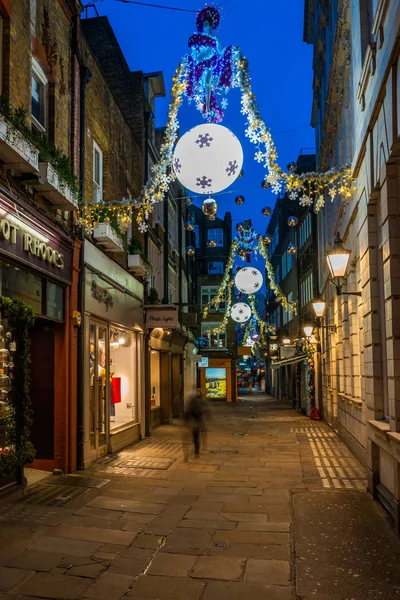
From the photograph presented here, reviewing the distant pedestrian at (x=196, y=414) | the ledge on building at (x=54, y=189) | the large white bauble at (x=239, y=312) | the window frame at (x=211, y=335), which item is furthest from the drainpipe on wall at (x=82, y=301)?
the window frame at (x=211, y=335)

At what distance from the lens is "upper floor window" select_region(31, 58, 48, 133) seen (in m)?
10.7

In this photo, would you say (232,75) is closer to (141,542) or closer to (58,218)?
(58,218)

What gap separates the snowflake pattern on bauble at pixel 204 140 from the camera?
28.8ft

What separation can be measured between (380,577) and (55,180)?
7.83 meters

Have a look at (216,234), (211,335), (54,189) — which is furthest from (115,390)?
(216,234)

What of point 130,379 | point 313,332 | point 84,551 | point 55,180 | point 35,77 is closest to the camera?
point 84,551

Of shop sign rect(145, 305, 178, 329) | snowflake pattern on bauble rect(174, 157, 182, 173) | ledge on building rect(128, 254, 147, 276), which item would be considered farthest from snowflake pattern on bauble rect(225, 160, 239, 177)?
shop sign rect(145, 305, 178, 329)

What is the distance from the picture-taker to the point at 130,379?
1745 centimetres

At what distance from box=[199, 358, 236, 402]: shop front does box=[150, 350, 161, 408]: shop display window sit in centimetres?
2386

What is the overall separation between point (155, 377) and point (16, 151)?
15.9 meters

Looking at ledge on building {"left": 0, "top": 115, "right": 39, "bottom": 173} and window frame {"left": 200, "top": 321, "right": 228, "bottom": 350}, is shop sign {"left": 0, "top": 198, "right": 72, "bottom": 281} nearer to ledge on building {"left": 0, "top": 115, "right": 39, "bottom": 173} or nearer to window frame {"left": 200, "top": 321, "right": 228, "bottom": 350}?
ledge on building {"left": 0, "top": 115, "right": 39, "bottom": 173}

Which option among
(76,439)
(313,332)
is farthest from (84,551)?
(313,332)

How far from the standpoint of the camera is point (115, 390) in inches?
651

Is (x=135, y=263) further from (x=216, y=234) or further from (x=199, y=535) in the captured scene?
(x=216, y=234)
